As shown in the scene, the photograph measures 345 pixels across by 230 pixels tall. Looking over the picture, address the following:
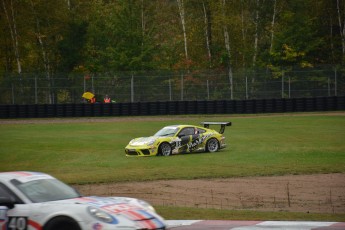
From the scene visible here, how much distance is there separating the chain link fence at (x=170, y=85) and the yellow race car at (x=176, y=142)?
23.8 m

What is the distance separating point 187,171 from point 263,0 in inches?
1728

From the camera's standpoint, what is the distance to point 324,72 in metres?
52.2

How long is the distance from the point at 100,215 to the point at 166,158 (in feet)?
56.7

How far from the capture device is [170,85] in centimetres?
5359

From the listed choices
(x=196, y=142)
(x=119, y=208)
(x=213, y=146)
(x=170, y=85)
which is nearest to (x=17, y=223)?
(x=119, y=208)

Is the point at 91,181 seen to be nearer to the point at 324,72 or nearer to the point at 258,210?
the point at 258,210

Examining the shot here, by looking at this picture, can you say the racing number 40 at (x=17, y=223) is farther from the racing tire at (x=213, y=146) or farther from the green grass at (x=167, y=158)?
the racing tire at (x=213, y=146)

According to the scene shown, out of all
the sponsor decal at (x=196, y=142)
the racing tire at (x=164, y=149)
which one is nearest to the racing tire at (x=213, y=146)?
the sponsor decal at (x=196, y=142)

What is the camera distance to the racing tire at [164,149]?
28.0 metres

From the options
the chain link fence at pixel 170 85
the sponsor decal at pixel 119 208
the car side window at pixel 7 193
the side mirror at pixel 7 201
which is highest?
the chain link fence at pixel 170 85

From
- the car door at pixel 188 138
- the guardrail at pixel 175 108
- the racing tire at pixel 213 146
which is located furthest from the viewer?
the guardrail at pixel 175 108

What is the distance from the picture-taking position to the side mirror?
33.3ft

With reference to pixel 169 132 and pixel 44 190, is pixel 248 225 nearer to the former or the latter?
pixel 44 190

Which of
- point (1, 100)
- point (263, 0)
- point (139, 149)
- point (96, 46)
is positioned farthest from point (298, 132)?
point (96, 46)
